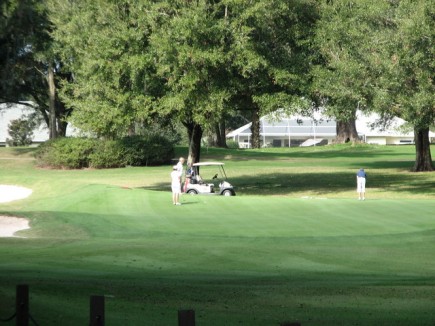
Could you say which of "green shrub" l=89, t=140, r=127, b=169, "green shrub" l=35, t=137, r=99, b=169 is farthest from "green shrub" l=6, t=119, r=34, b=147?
"green shrub" l=89, t=140, r=127, b=169

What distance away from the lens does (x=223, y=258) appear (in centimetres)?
1891

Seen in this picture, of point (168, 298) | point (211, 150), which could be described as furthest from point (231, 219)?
point (211, 150)

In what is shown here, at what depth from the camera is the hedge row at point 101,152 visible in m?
59.6

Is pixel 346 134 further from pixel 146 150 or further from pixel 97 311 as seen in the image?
pixel 97 311

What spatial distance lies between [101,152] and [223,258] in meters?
42.5

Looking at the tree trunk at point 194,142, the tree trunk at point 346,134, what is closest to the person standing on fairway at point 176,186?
the tree trunk at point 194,142

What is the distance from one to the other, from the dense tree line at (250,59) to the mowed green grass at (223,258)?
4.84 m

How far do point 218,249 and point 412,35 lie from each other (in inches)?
696

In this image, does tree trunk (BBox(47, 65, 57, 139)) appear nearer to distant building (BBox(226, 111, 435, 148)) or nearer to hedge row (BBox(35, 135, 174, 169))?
hedge row (BBox(35, 135, 174, 169))

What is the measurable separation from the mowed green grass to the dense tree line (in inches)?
190

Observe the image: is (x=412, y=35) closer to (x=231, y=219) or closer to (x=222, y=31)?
(x=222, y=31)

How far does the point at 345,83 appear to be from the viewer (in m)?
37.4

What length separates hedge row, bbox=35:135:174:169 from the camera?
59.6 m

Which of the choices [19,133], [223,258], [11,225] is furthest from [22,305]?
[19,133]
